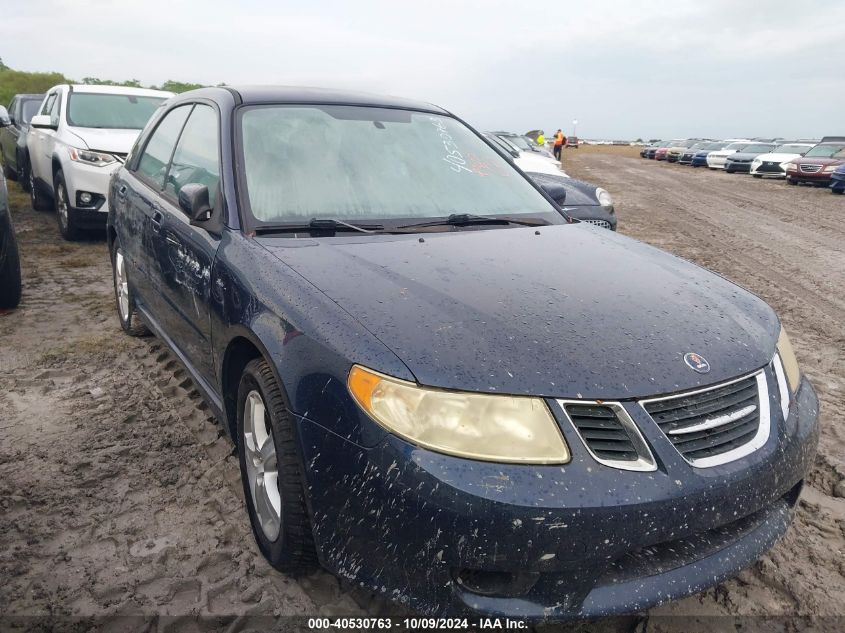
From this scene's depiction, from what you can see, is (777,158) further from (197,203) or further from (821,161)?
(197,203)

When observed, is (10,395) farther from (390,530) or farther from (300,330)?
(390,530)

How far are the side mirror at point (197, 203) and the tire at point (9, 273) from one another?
294 centimetres

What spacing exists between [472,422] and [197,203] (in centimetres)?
159

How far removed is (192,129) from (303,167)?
2.90 ft

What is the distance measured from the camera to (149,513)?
2.65 metres

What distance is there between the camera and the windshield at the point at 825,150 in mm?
20656

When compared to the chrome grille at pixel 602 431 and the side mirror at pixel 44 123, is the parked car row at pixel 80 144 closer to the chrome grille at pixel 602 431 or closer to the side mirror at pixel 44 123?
the side mirror at pixel 44 123

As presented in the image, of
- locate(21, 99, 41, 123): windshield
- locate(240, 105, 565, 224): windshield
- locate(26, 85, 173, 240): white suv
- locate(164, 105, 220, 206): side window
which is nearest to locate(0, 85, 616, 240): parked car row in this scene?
locate(26, 85, 173, 240): white suv

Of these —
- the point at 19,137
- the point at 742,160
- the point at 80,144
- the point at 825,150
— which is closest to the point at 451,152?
the point at 80,144

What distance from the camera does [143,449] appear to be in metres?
3.13

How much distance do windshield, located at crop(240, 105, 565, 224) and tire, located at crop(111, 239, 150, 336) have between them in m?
1.88

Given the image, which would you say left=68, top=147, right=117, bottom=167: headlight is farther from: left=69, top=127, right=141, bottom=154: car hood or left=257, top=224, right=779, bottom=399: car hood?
left=257, top=224, right=779, bottom=399: car hood

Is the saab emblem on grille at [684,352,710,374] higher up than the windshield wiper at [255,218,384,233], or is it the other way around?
the windshield wiper at [255,218,384,233]

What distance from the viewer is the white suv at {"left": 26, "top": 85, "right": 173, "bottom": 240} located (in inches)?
277
